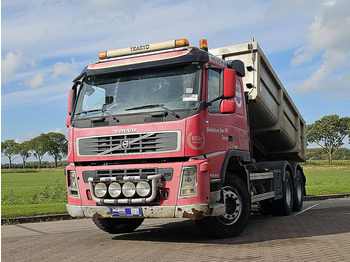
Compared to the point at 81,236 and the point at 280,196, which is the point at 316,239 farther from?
the point at 81,236

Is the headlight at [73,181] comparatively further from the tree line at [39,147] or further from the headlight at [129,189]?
the tree line at [39,147]

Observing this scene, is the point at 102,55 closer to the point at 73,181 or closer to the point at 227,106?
the point at 73,181

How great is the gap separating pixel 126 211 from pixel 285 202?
17.8 ft

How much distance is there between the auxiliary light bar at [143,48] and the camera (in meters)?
7.79

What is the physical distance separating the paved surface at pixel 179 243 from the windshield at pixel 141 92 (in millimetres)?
2136

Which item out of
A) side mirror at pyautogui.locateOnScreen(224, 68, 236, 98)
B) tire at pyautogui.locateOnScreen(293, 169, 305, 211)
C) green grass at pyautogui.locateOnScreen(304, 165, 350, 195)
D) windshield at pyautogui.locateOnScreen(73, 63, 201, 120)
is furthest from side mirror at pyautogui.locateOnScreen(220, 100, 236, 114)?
green grass at pyautogui.locateOnScreen(304, 165, 350, 195)

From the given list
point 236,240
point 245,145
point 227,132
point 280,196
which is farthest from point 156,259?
point 280,196

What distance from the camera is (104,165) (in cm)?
759

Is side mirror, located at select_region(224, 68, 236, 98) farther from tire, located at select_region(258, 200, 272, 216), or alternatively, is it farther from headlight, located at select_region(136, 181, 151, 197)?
tire, located at select_region(258, 200, 272, 216)

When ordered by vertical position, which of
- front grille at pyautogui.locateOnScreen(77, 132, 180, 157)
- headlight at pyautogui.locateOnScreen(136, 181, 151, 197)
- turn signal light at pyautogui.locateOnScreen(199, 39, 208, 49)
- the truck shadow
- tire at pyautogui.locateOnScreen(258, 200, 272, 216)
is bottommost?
the truck shadow

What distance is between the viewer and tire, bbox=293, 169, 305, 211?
40.8ft

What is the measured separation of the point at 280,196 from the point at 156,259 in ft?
18.0

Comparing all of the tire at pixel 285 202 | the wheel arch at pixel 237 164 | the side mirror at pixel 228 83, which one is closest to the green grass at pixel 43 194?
the tire at pixel 285 202

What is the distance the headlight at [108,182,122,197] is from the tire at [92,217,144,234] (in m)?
1.52
